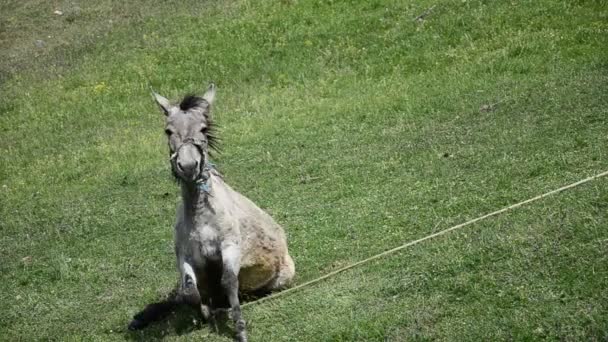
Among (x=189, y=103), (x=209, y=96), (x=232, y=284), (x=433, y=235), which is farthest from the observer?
(x=433, y=235)

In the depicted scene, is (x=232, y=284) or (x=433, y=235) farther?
(x=433, y=235)

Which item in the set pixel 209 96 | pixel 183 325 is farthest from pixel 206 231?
pixel 209 96

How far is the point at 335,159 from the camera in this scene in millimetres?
15711

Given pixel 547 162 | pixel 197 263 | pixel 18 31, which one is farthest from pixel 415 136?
pixel 18 31

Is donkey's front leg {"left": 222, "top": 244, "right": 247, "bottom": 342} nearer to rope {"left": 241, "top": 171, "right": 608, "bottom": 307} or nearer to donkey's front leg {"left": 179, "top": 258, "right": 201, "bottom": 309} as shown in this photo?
donkey's front leg {"left": 179, "top": 258, "right": 201, "bottom": 309}

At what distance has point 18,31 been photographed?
30.1 metres

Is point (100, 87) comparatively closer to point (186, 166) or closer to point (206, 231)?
point (206, 231)

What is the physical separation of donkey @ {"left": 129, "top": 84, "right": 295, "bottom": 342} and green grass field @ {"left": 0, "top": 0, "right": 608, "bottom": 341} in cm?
37

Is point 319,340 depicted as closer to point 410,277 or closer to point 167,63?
point 410,277

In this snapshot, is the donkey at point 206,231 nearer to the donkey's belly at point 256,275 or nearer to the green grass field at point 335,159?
the donkey's belly at point 256,275

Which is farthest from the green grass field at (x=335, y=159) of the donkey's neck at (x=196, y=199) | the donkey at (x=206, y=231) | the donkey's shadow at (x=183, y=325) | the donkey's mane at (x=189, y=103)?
the donkey's mane at (x=189, y=103)

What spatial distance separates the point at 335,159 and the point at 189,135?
22.1 feet

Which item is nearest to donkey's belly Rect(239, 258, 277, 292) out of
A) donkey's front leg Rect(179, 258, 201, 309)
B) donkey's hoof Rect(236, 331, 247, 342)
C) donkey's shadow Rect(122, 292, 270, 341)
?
donkey's shadow Rect(122, 292, 270, 341)

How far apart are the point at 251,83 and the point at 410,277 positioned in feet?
45.3
